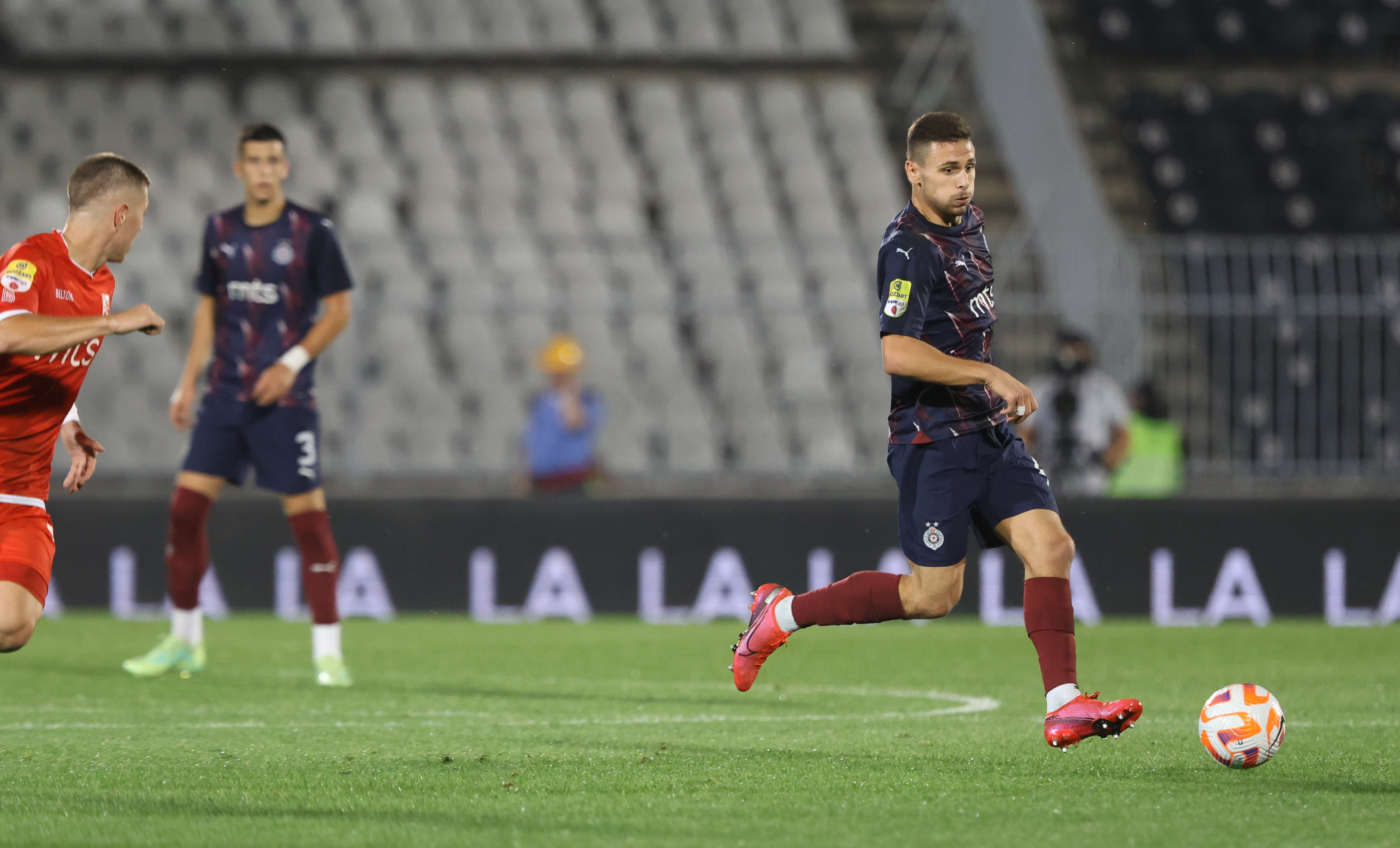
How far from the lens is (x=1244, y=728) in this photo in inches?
199

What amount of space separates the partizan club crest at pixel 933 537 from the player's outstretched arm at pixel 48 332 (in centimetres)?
222

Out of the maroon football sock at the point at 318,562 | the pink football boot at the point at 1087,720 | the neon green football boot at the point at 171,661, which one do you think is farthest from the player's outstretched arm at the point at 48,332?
the neon green football boot at the point at 171,661

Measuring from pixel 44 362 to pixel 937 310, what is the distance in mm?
2524

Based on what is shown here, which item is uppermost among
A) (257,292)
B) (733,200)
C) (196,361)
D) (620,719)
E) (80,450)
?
(733,200)

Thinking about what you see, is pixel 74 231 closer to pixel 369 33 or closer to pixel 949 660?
pixel 949 660

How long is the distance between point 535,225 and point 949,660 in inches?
335

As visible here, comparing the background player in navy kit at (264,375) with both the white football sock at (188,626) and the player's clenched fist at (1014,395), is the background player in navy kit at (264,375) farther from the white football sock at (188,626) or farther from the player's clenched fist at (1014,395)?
the player's clenched fist at (1014,395)

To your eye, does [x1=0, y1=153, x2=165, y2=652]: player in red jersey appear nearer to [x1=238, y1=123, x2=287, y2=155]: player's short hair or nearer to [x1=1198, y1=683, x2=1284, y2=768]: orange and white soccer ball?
[x1=238, y1=123, x2=287, y2=155]: player's short hair

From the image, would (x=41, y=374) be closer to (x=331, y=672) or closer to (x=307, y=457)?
(x=307, y=457)

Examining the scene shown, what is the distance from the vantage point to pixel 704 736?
593cm

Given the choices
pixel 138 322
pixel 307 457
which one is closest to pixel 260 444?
pixel 307 457

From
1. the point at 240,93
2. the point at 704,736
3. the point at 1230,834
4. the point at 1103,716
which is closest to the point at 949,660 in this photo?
the point at 704,736

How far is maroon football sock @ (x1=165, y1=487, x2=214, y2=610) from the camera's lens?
303 inches

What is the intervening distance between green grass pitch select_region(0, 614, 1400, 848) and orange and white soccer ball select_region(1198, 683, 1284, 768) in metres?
0.06
